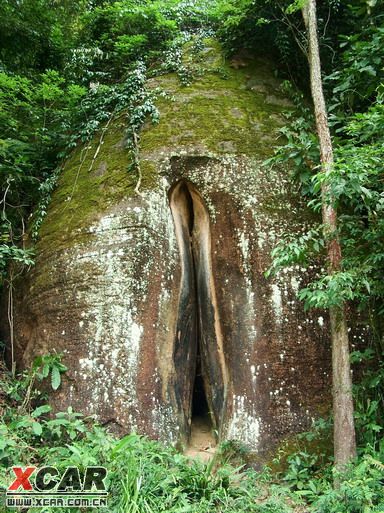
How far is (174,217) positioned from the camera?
5828 mm

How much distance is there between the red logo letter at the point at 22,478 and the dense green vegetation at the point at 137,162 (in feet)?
0.31

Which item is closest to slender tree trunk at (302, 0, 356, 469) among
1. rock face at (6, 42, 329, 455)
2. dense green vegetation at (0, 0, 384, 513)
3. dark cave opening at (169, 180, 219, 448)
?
dense green vegetation at (0, 0, 384, 513)

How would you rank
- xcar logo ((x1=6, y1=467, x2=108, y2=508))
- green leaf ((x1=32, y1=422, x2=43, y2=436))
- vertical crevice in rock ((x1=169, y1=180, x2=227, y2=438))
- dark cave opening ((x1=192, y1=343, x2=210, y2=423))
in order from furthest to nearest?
dark cave opening ((x1=192, y1=343, x2=210, y2=423)) < vertical crevice in rock ((x1=169, y1=180, x2=227, y2=438)) < green leaf ((x1=32, y1=422, x2=43, y2=436)) < xcar logo ((x1=6, y1=467, x2=108, y2=508))

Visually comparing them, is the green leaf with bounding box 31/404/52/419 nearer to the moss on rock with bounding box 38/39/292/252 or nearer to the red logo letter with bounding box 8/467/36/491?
the red logo letter with bounding box 8/467/36/491

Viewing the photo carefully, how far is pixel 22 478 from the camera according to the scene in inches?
148

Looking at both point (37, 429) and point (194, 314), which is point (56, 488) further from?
point (194, 314)

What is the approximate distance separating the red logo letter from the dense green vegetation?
94mm

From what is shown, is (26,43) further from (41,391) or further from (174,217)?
(41,391)

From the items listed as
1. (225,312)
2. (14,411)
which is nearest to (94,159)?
(225,312)

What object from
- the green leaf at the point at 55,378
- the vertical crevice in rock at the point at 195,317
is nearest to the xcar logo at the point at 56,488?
the green leaf at the point at 55,378

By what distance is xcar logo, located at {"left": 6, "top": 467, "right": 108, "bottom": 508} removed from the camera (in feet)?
11.9

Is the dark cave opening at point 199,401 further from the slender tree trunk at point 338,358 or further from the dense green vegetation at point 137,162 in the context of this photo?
the slender tree trunk at point 338,358

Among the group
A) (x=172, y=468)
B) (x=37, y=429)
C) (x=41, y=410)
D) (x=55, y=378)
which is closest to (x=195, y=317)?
(x=55, y=378)

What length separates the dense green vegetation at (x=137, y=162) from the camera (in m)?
4.01
